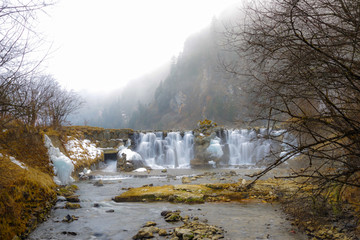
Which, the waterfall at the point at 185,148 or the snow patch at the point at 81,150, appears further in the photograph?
the waterfall at the point at 185,148

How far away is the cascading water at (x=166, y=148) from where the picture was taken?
2684 cm

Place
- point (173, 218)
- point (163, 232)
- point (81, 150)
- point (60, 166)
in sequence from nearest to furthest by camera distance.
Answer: point (163, 232), point (173, 218), point (60, 166), point (81, 150)

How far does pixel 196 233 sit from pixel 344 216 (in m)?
3.29

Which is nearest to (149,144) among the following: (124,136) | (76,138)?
(124,136)

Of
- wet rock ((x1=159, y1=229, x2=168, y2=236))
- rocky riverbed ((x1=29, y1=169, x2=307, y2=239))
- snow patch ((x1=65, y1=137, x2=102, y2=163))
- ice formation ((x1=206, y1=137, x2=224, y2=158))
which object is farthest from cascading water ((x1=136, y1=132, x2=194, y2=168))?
wet rock ((x1=159, y1=229, x2=168, y2=236))

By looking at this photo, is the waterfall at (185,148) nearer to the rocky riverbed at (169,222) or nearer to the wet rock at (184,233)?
the rocky riverbed at (169,222)

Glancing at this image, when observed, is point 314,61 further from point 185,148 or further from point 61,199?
point 185,148

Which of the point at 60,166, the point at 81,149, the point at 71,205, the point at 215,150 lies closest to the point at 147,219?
the point at 71,205

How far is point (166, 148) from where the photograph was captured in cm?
2770

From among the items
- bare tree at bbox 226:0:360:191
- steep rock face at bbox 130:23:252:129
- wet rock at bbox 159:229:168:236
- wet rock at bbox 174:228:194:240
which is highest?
steep rock face at bbox 130:23:252:129

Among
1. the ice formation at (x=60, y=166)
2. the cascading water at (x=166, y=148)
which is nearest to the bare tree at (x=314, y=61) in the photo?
the ice formation at (x=60, y=166)

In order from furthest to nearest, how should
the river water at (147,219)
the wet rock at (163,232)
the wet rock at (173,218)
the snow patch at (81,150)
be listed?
the snow patch at (81,150) < the wet rock at (173,218) < the river water at (147,219) < the wet rock at (163,232)

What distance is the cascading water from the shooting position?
2684 centimetres

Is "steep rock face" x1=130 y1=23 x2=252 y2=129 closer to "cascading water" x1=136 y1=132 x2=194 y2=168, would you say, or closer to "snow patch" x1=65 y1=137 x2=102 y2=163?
"cascading water" x1=136 y1=132 x2=194 y2=168
